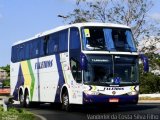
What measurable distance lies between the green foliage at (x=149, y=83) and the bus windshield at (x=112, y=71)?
79.6 ft

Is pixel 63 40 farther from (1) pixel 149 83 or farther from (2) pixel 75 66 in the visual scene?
(1) pixel 149 83

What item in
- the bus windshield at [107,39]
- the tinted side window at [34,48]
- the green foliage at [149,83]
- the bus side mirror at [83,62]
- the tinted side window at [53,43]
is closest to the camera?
the bus side mirror at [83,62]

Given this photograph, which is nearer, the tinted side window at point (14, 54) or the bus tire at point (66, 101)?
the bus tire at point (66, 101)

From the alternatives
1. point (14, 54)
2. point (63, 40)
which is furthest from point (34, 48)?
point (63, 40)

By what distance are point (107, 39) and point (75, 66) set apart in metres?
1.82

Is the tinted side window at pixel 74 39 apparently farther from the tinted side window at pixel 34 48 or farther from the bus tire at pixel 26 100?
the bus tire at pixel 26 100

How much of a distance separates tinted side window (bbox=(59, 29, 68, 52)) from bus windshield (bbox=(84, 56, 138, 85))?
213cm

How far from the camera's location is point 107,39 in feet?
74.6

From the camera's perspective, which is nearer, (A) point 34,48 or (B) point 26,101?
(A) point 34,48

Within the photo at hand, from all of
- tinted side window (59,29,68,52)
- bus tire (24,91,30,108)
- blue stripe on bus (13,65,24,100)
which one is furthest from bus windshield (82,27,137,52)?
blue stripe on bus (13,65,24,100)

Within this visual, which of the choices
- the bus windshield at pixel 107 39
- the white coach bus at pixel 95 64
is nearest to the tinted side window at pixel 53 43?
the white coach bus at pixel 95 64

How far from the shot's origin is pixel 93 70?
22.3 meters

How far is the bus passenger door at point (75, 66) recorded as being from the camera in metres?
A: 22.5

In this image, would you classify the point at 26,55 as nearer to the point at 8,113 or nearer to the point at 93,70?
the point at 93,70
